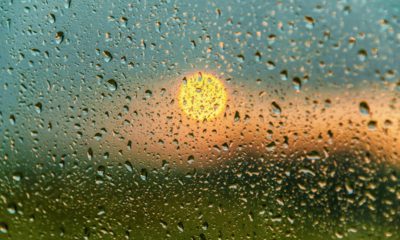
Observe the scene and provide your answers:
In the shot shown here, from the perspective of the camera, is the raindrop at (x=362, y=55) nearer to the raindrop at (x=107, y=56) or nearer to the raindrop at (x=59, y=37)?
the raindrop at (x=107, y=56)

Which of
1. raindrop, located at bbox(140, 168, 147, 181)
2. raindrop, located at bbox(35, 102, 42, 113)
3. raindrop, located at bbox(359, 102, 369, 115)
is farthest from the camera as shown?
raindrop, located at bbox(35, 102, 42, 113)

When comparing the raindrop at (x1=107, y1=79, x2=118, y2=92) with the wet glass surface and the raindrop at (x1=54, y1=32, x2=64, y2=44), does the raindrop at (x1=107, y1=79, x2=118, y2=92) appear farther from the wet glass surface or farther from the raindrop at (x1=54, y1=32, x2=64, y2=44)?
the raindrop at (x1=54, y1=32, x2=64, y2=44)

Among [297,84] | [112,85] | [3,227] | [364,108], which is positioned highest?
[112,85]

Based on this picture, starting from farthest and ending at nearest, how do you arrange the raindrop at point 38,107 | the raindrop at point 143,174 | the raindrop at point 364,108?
the raindrop at point 38,107, the raindrop at point 143,174, the raindrop at point 364,108

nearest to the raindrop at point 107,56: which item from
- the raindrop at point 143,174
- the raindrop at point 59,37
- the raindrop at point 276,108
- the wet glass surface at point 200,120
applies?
the wet glass surface at point 200,120

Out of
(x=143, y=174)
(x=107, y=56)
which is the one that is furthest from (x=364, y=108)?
(x=107, y=56)

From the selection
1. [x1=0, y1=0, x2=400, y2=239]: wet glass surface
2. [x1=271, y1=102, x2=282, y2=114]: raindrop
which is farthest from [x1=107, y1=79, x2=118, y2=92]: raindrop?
[x1=271, y1=102, x2=282, y2=114]: raindrop

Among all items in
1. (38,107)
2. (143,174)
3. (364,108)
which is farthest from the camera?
(38,107)

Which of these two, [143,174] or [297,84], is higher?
[297,84]

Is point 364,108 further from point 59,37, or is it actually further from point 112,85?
point 59,37

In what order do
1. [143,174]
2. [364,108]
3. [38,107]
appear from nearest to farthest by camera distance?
1. [364,108]
2. [143,174]
3. [38,107]
